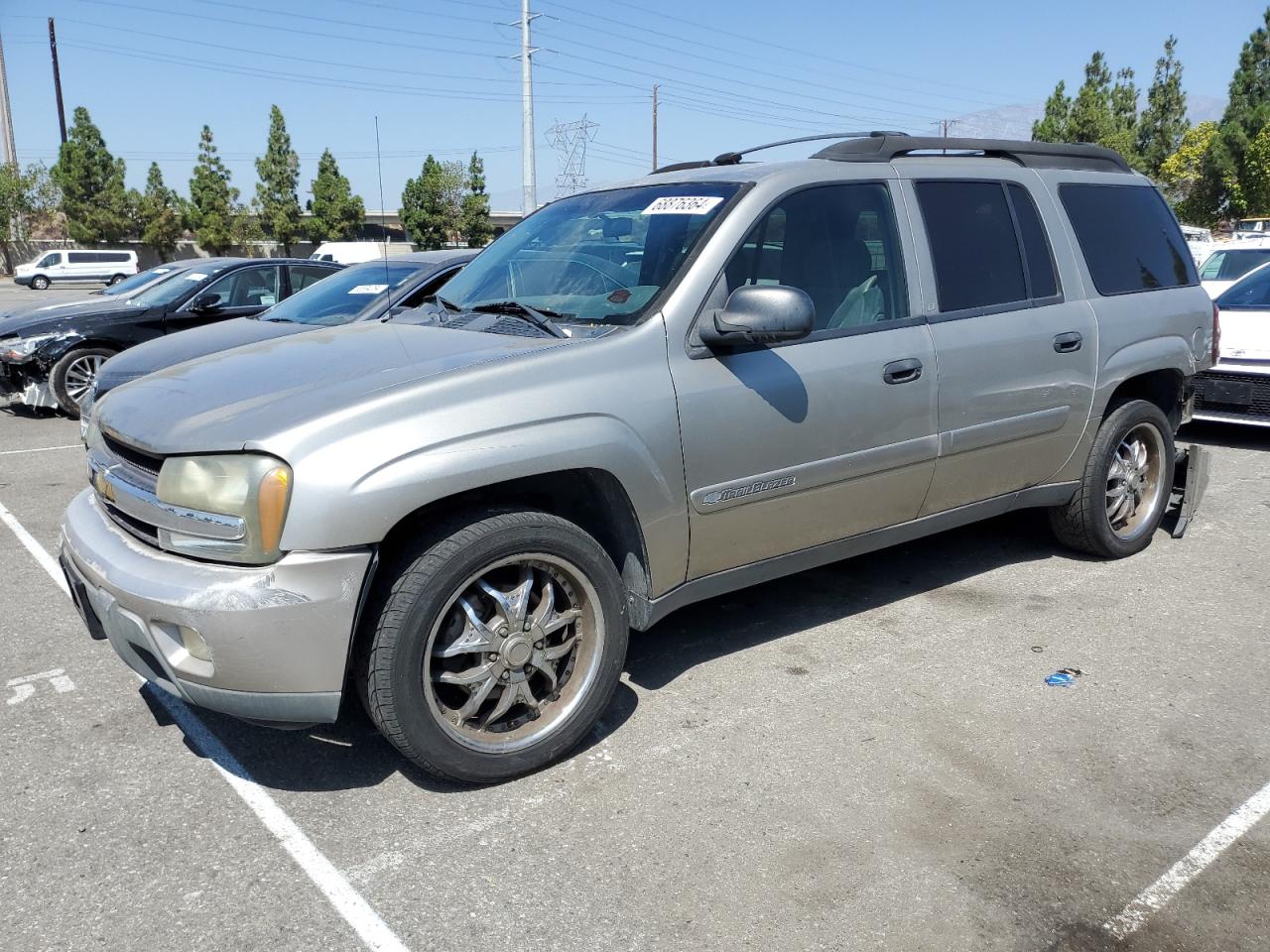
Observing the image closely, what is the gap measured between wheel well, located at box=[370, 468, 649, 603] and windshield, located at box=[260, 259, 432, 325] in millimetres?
4241

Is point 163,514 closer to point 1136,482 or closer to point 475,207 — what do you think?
point 1136,482

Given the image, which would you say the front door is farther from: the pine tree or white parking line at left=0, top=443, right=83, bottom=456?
the pine tree

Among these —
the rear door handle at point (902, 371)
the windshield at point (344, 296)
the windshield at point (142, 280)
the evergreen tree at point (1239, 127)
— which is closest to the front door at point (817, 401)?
the rear door handle at point (902, 371)

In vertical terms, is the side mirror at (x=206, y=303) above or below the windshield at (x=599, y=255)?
below

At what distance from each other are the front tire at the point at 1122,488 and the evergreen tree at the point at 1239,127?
45.1m

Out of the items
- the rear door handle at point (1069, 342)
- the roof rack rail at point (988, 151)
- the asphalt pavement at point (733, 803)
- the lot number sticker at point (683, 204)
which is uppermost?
the roof rack rail at point (988, 151)

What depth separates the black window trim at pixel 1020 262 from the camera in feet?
13.6

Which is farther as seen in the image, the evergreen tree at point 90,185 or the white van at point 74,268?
the evergreen tree at point 90,185

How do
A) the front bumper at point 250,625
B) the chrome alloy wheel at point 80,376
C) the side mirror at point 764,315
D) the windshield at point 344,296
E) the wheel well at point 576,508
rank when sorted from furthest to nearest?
the chrome alloy wheel at point 80,376, the windshield at point 344,296, the side mirror at point 764,315, the wheel well at point 576,508, the front bumper at point 250,625

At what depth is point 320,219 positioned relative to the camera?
60.5 metres

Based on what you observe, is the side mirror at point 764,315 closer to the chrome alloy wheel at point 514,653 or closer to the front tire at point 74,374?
the chrome alloy wheel at point 514,653

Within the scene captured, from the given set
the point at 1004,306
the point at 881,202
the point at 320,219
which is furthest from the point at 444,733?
the point at 320,219

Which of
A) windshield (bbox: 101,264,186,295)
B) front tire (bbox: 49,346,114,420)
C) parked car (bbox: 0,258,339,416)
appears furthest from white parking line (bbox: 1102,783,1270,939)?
windshield (bbox: 101,264,186,295)

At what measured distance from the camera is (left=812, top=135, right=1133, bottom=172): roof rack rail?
418cm
